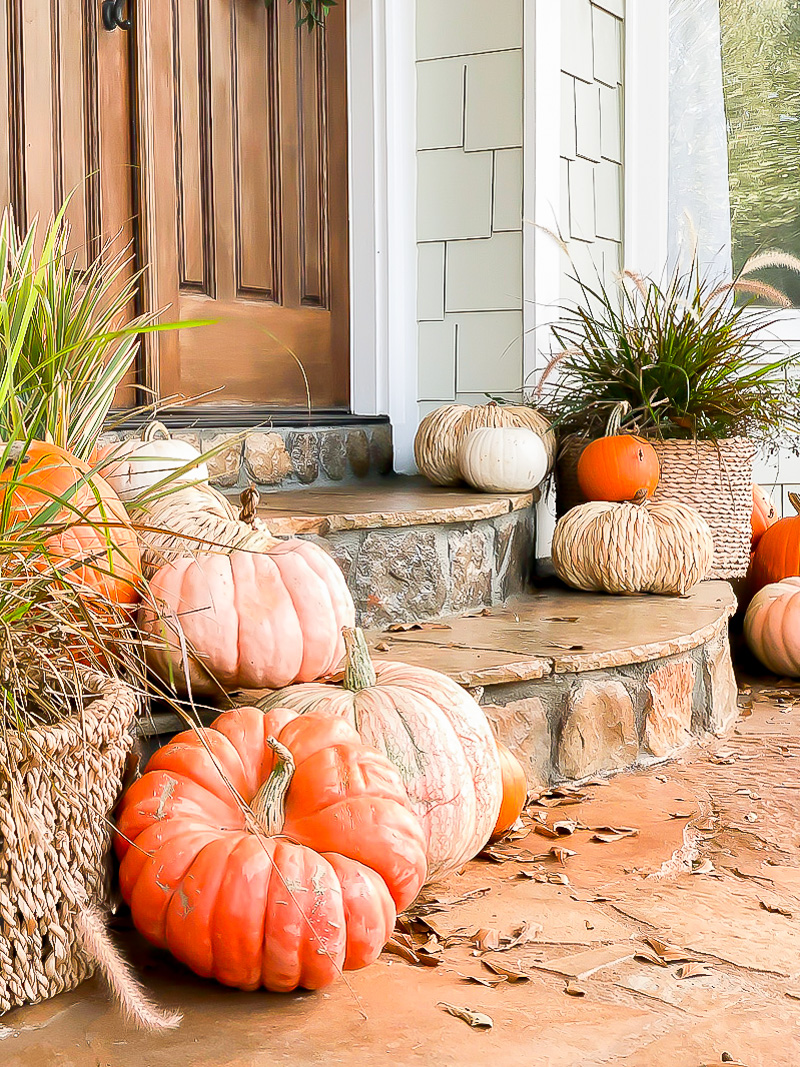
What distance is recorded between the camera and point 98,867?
4.49ft

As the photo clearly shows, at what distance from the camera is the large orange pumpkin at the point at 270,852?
50.2 inches

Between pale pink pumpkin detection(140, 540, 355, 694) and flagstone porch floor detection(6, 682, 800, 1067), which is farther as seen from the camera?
pale pink pumpkin detection(140, 540, 355, 694)

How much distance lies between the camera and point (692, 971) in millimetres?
1404

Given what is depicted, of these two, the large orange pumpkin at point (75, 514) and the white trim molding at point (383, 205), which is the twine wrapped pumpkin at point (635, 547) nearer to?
the white trim molding at point (383, 205)

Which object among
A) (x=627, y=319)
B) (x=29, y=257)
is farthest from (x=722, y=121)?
(x=29, y=257)

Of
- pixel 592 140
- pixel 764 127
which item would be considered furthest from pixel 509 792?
pixel 764 127

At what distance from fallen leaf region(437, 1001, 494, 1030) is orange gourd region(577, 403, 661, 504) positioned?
1.87 metres

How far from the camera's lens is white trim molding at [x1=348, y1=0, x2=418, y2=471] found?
346 cm

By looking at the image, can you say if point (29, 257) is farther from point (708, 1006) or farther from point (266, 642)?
point (708, 1006)

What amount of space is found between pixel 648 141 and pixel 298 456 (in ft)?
6.27

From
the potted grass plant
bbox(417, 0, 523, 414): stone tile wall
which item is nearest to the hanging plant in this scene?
bbox(417, 0, 523, 414): stone tile wall

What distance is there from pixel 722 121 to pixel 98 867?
12.1ft

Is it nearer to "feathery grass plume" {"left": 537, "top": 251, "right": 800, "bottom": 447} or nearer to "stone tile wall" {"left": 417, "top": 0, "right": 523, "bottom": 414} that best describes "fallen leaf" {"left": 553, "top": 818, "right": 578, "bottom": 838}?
"feathery grass plume" {"left": 537, "top": 251, "right": 800, "bottom": 447}

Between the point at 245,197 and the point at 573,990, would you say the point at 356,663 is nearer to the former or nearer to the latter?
the point at 573,990
